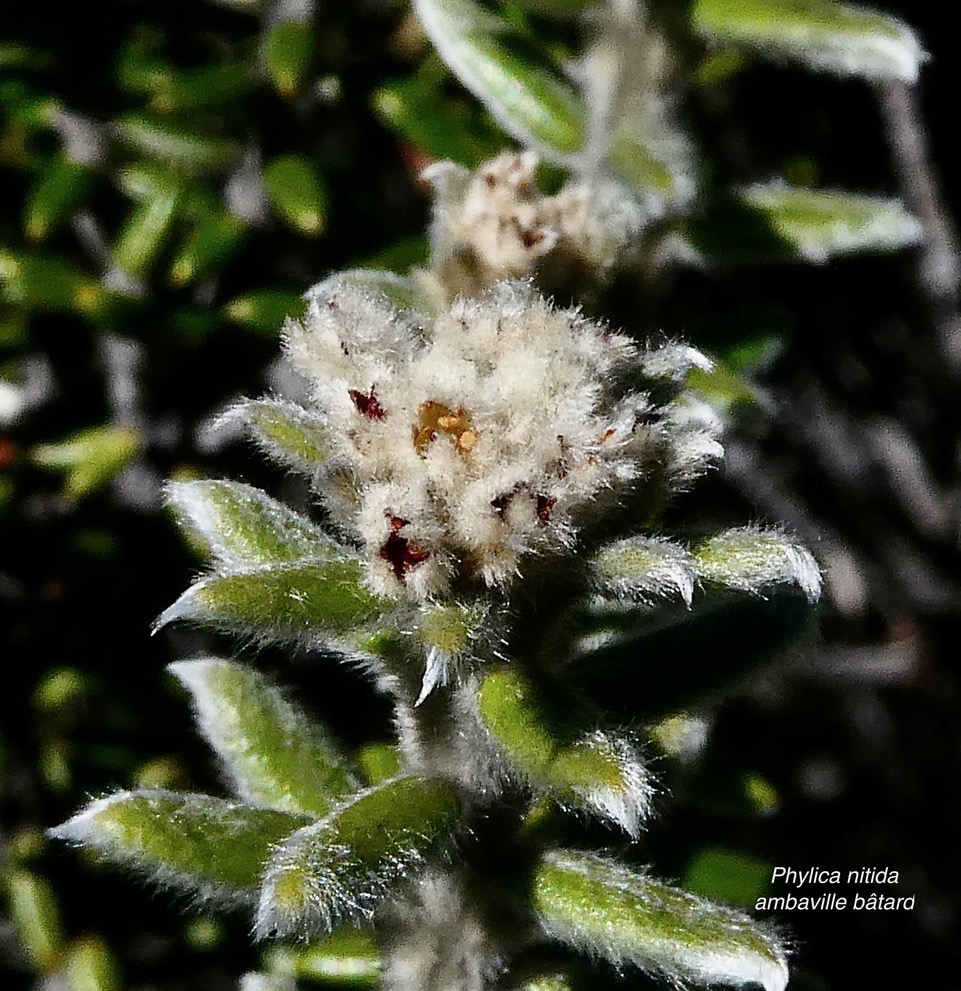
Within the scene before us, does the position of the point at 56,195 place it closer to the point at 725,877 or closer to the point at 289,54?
the point at 289,54

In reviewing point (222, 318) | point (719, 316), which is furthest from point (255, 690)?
point (719, 316)

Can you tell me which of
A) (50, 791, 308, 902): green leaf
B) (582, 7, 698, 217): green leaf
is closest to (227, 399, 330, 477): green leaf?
(50, 791, 308, 902): green leaf

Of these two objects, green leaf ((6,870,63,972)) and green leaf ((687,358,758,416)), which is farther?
green leaf ((6,870,63,972))

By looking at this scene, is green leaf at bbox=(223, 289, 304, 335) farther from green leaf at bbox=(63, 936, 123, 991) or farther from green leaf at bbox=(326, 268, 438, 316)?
green leaf at bbox=(63, 936, 123, 991)

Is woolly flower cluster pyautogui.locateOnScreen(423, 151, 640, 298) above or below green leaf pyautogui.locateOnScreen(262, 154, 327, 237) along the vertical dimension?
below

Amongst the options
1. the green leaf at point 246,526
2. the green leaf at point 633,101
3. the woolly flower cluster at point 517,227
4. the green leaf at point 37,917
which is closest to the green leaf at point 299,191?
the woolly flower cluster at point 517,227

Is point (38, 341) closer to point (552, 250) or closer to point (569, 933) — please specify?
point (552, 250)
